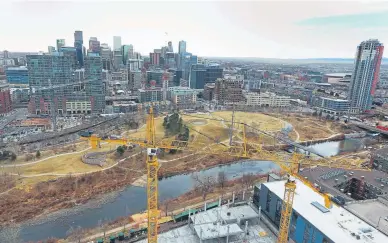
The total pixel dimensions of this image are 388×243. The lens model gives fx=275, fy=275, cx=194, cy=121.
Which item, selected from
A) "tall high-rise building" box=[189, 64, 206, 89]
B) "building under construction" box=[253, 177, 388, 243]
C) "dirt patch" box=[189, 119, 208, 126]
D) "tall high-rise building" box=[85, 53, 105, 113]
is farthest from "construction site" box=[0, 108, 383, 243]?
Result: "tall high-rise building" box=[189, 64, 206, 89]

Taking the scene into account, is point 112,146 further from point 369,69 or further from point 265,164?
point 369,69

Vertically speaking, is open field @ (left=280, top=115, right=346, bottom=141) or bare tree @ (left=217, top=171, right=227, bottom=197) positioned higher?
open field @ (left=280, top=115, right=346, bottom=141)

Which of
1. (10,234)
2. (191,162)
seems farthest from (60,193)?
(191,162)

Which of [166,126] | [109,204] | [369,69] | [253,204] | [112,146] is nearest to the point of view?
[253,204]

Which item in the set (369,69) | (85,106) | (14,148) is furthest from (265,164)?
(369,69)

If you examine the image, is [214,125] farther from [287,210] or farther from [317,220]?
[287,210]

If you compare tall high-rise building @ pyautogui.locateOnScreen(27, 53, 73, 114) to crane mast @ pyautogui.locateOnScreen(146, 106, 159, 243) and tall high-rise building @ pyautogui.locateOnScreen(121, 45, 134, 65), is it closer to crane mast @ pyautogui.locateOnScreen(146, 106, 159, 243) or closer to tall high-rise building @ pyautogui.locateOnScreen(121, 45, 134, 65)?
crane mast @ pyautogui.locateOnScreen(146, 106, 159, 243)
